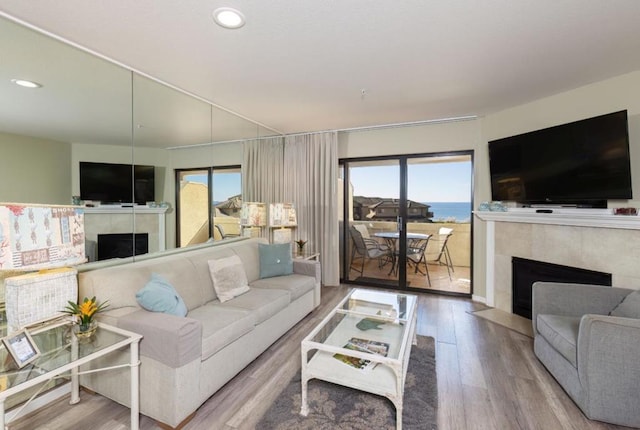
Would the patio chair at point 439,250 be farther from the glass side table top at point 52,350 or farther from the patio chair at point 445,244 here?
the glass side table top at point 52,350

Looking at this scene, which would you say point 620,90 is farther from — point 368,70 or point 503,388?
point 503,388

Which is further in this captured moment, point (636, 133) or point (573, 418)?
point (636, 133)

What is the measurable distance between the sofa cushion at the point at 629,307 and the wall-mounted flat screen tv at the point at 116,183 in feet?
12.8

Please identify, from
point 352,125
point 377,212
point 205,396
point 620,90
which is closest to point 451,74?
point 620,90

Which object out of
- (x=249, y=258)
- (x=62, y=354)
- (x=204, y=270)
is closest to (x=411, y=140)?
(x=249, y=258)

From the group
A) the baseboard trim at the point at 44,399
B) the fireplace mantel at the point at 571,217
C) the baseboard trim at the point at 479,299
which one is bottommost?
the baseboard trim at the point at 44,399

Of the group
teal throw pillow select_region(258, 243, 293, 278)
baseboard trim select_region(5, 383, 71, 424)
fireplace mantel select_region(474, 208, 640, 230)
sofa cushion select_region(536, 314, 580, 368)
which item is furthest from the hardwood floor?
fireplace mantel select_region(474, 208, 640, 230)

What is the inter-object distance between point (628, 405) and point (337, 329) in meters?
1.81

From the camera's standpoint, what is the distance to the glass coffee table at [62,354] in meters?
1.25

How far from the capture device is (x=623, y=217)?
2.45m

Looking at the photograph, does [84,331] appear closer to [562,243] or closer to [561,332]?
[561,332]

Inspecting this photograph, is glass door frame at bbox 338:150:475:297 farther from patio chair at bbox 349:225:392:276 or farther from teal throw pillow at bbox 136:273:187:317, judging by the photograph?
teal throw pillow at bbox 136:273:187:317

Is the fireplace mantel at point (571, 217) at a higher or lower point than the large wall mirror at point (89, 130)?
lower

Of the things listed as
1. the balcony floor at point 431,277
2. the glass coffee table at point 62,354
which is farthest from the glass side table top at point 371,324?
the balcony floor at point 431,277
